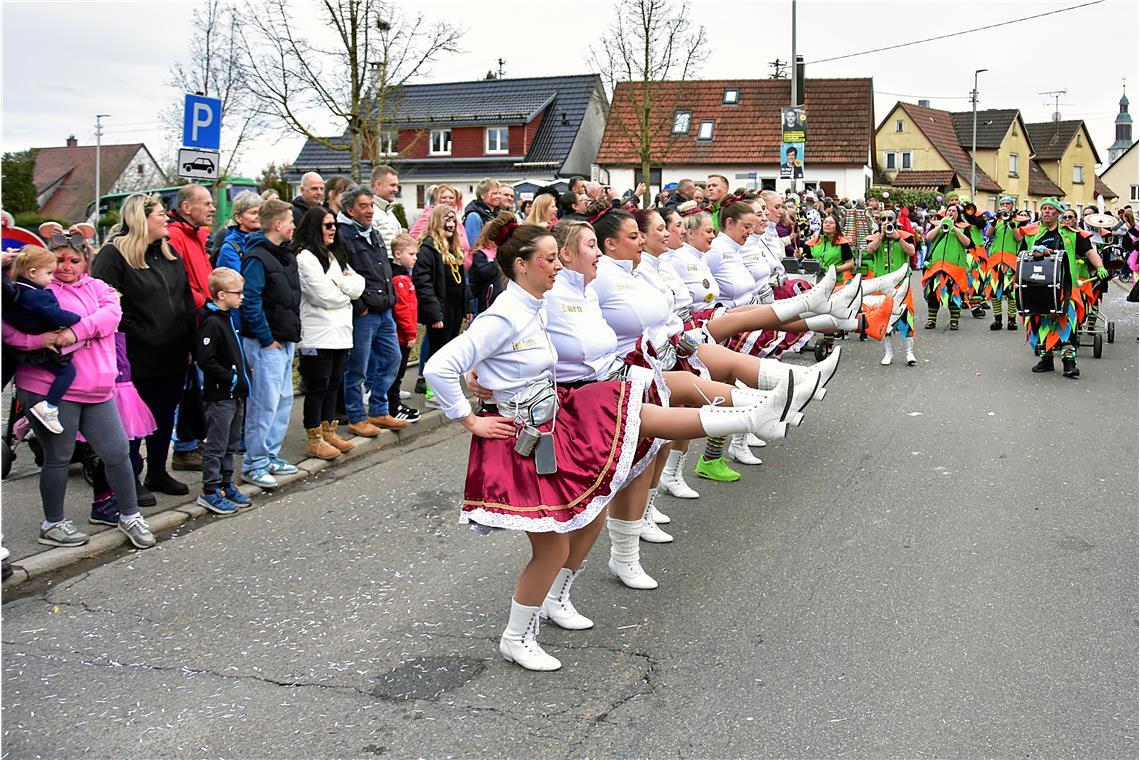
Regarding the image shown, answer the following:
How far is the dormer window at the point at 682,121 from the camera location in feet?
166

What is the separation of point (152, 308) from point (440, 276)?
3324 millimetres

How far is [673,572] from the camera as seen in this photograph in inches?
228

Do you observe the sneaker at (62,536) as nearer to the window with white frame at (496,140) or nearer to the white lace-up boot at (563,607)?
the white lace-up boot at (563,607)

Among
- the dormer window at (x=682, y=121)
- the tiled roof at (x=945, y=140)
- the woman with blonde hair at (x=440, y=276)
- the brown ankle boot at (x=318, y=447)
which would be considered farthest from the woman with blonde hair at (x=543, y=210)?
the tiled roof at (x=945, y=140)

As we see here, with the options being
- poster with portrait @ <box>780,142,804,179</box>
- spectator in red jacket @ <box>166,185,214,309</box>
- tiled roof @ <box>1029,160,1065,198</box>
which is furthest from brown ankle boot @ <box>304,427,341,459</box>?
tiled roof @ <box>1029,160,1065,198</box>

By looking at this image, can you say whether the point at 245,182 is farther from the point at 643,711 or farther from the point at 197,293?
the point at 643,711

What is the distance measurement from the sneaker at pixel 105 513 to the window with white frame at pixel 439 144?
158 feet

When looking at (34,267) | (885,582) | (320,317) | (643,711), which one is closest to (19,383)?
(34,267)

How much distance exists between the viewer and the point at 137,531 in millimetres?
6258

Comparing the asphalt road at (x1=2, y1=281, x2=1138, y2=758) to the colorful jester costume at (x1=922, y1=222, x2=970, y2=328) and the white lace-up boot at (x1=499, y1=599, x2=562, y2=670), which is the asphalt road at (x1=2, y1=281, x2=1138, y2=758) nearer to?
the white lace-up boot at (x1=499, y1=599, x2=562, y2=670)

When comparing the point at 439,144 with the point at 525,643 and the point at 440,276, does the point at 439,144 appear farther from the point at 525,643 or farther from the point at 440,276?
the point at 525,643

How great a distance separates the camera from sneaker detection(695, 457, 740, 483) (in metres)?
7.76

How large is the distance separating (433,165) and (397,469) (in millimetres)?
46380

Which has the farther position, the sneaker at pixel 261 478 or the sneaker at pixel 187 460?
the sneaker at pixel 187 460
